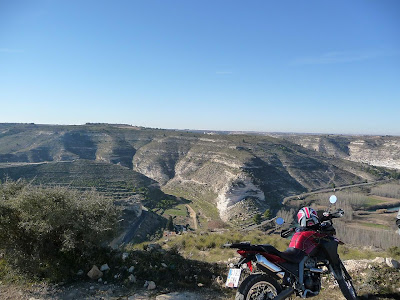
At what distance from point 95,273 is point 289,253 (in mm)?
5185

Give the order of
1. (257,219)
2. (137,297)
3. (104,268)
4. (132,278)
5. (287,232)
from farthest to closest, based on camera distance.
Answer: (257,219), (104,268), (132,278), (137,297), (287,232)

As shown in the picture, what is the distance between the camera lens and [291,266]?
14.9ft

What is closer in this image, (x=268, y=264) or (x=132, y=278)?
(x=268, y=264)

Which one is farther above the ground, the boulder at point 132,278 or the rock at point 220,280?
the boulder at point 132,278

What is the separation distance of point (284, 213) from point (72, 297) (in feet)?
202

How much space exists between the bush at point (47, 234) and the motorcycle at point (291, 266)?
5.05 metres

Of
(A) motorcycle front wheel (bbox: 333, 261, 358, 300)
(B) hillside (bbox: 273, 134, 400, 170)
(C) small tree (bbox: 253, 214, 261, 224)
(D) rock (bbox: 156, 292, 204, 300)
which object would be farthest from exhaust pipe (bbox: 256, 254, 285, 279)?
(B) hillside (bbox: 273, 134, 400, 170)

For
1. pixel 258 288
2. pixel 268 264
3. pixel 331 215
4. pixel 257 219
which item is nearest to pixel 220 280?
pixel 258 288

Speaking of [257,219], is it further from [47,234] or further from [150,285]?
[47,234]

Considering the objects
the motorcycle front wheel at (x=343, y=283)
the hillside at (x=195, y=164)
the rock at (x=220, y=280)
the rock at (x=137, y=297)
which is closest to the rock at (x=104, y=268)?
the rock at (x=137, y=297)

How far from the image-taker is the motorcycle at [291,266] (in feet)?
13.9

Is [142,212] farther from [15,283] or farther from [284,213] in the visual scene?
[15,283]

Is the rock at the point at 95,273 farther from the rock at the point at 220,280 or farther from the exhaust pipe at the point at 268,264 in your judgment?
the exhaust pipe at the point at 268,264

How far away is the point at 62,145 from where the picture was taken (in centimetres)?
12694
